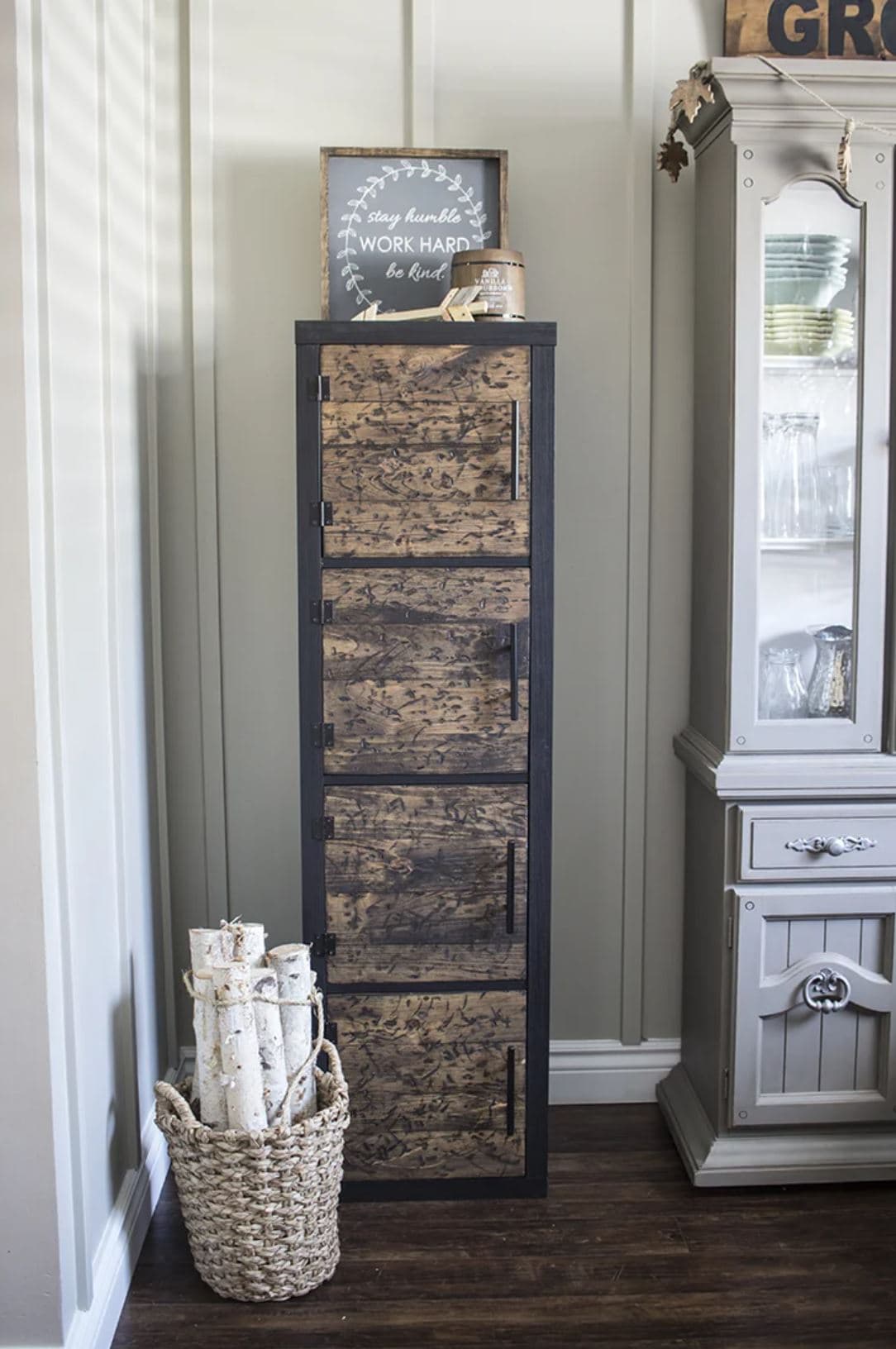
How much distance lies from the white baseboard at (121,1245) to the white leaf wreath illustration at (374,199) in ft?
5.62

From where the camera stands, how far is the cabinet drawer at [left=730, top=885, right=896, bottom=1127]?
2570 millimetres

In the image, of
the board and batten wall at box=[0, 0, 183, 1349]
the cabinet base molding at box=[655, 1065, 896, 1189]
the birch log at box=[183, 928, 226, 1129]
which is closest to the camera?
the board and batten wall at box=[0, 0, 183, 1349]

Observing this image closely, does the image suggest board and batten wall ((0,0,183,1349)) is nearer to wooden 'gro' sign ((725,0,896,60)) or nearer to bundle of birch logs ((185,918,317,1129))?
bundle of birch logs ((185,918,317,1129))

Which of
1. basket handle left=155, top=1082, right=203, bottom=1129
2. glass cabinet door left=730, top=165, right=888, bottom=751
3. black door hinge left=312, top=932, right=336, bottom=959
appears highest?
glass cabinet door left=730, top=165, right=888, bottom=751

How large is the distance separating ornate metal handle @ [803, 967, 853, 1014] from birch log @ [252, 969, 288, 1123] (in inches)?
40.3

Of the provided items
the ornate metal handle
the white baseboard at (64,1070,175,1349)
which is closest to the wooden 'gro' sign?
the ornate metal handle

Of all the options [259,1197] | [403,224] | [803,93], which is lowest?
[259,1197]

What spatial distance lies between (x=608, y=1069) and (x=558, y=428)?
1.43 meters

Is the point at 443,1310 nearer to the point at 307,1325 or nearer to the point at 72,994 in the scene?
the point at 307,1325

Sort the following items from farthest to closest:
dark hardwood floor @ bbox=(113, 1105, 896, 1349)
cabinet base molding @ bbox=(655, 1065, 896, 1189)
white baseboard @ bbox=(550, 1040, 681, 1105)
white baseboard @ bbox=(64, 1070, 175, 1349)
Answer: white baseboard @ bbox=(550, 1040, 681, 1105)
cabinet base molding @ bbox=(655, 1065, 896, 1189)
dark hardwood floor @ bbox=(113, 1105, 896, 1349)
white baseboard @ bbox=(64, 1070, 175, 1349)

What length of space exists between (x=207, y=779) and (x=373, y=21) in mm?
1620

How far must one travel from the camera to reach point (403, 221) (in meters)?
2.70

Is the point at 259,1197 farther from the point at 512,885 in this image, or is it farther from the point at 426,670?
the point at 426,670

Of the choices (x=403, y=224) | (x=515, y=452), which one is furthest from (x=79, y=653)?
(x=403, y=224)
